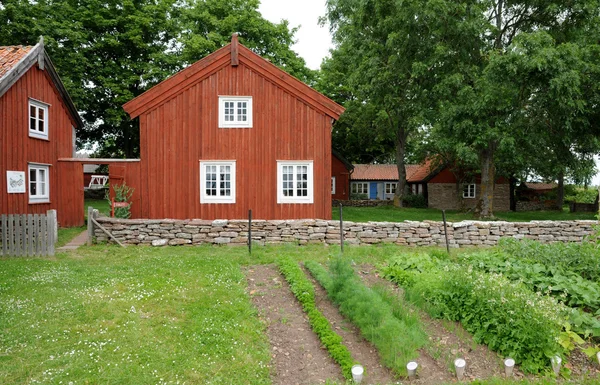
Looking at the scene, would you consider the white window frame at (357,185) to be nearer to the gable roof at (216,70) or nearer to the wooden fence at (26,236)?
the gable roof at (216,70)

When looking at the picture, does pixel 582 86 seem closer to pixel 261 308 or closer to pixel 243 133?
pixel 243 133

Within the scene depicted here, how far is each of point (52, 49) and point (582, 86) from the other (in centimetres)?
3042

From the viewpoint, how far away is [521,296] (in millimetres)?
5863

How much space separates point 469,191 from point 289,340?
33768 millimetres

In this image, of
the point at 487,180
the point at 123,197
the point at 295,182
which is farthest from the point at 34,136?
the point at 487,180

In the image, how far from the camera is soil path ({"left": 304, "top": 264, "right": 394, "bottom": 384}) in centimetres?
494

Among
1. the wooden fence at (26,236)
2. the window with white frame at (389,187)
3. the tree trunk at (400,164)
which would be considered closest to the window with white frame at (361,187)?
the window with white frame at (389,187)

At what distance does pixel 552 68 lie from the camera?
17031 mm

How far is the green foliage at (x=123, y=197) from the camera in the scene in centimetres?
1488

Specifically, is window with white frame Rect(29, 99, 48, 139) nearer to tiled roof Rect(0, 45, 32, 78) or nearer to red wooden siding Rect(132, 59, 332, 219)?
tiled roof Rect(0, 45, 32, 78)

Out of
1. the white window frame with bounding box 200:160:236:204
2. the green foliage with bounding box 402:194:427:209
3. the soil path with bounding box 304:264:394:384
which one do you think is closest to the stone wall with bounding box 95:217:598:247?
the white window frame with bounding box 200:160:236:204

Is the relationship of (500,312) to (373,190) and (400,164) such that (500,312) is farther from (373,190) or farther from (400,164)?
(373,190)

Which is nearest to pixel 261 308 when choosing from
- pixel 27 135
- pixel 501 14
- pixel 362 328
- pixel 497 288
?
pixel 362 328

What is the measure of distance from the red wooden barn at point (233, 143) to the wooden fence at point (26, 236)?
4573 mm
